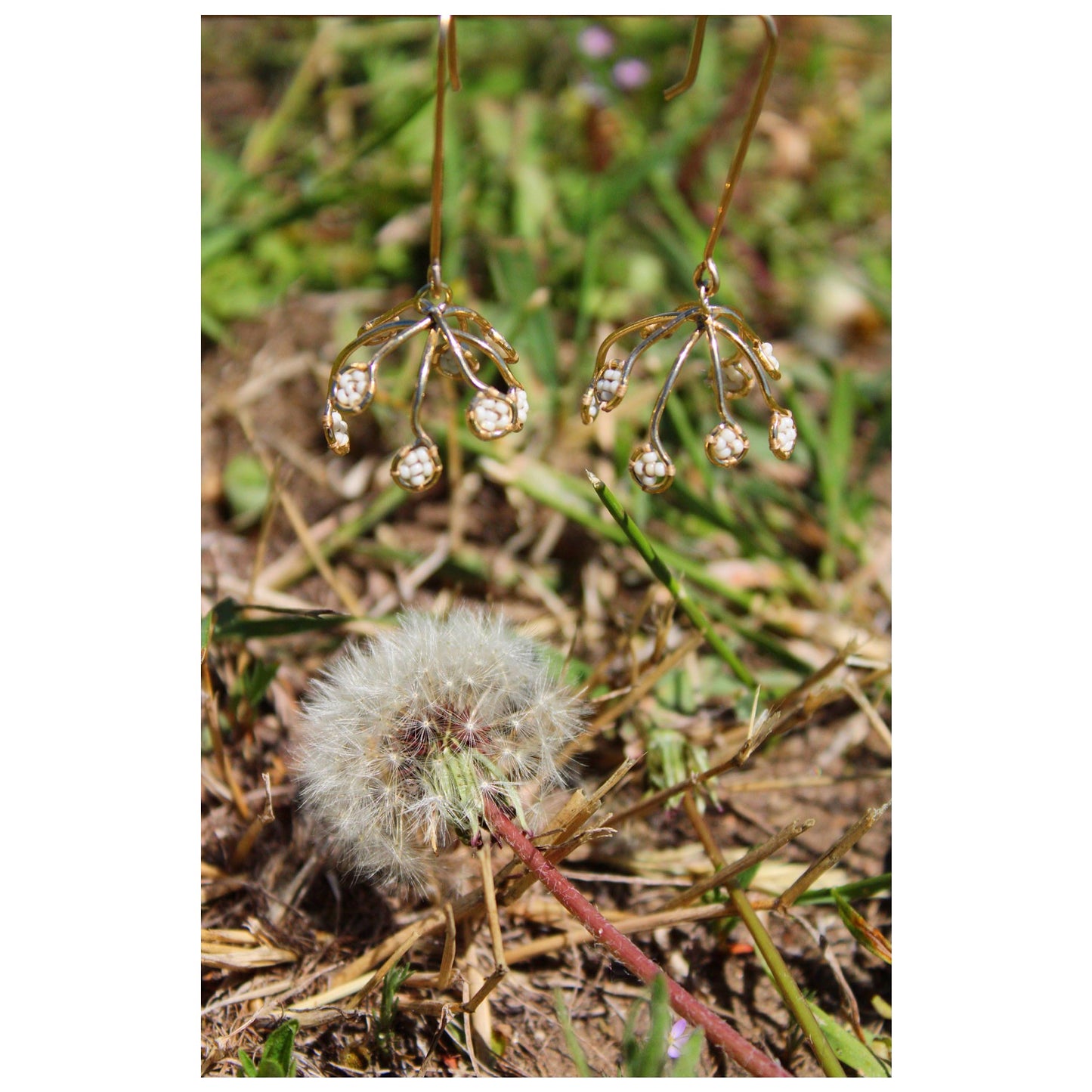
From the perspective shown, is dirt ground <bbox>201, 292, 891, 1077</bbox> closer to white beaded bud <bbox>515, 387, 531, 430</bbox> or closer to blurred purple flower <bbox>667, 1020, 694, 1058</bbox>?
blurred purple flower <bbox>667, 1020, 694, 1058</bbox>

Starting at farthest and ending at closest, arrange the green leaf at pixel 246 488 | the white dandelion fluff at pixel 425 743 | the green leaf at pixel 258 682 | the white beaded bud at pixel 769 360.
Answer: the green leaf at pixel 246 488, the green leaf at pixel 258 682, the white beaded bud at pixel 769 360, the white dandelion fluff at pixel 425 743

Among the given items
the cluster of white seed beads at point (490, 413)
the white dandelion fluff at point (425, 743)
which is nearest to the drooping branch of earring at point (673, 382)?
the cluster of white seed beads at point (490, 413)

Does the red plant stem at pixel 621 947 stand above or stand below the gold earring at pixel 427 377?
below

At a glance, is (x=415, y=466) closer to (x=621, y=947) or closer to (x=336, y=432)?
(x=336, y=432)

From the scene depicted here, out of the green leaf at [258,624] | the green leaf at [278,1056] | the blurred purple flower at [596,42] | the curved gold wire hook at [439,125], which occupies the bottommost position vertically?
the green leaf at [278,1056]

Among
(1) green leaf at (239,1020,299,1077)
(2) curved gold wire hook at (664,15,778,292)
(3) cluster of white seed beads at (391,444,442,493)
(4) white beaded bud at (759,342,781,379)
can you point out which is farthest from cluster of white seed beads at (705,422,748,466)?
(1) green leaf at (239,1020,299,1077)

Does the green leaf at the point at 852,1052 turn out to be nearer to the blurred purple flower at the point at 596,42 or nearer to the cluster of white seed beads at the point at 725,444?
the cluster of white seed beads at the point at 725,444
